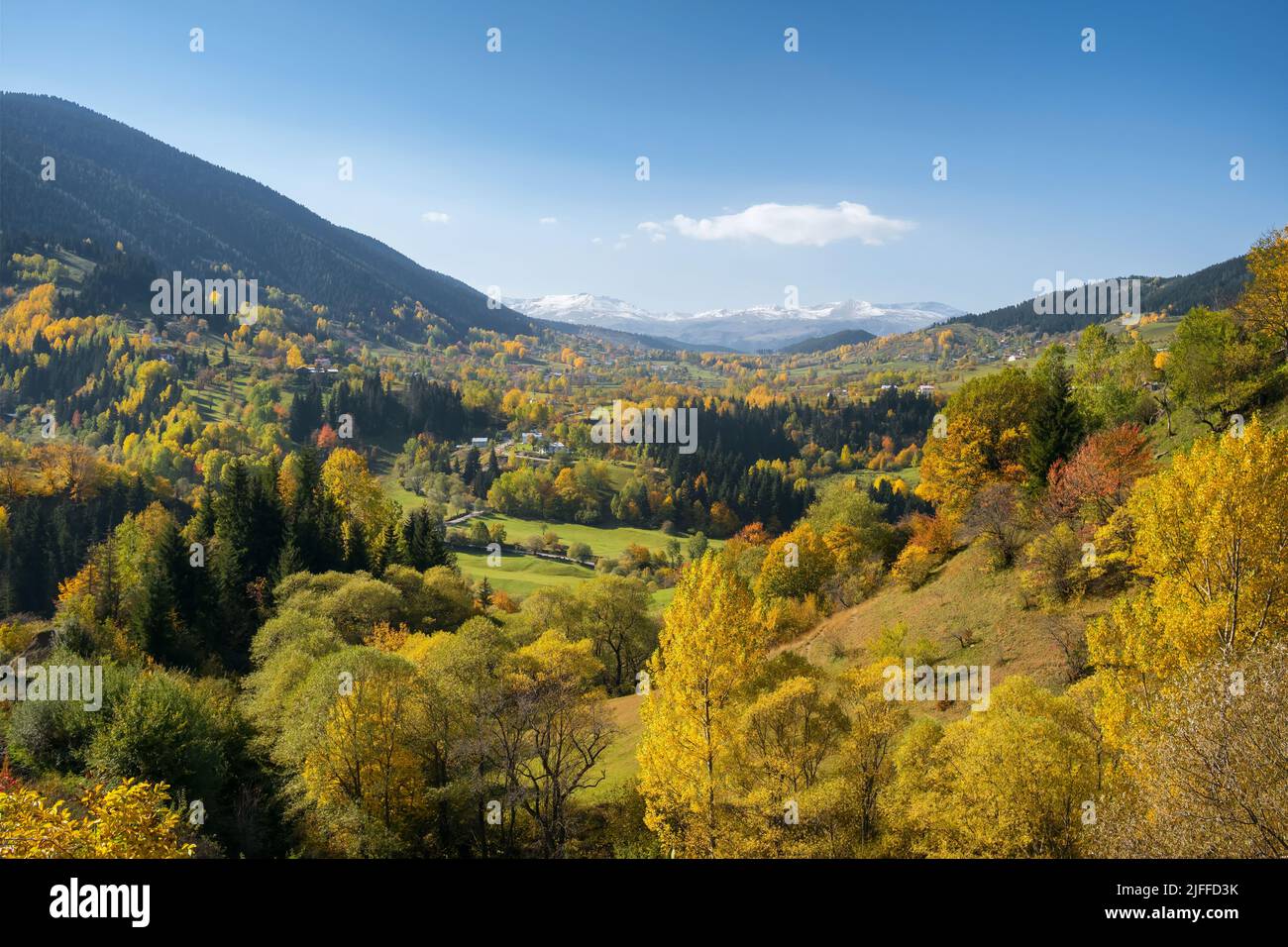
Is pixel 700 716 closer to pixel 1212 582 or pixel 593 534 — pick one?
pixel 1212 582

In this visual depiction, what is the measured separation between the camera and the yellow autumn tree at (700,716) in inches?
939

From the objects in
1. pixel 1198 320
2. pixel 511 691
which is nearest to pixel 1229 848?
pixel 511 691

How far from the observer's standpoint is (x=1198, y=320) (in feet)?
156

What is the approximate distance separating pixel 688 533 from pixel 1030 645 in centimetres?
12419

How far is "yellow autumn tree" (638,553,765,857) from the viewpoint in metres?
23.9

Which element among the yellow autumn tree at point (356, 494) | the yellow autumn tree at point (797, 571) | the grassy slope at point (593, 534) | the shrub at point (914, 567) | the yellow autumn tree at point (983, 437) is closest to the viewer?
the shrub at point (914, 567)

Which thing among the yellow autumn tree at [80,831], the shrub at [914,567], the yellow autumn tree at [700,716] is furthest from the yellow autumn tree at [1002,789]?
the shrub at [914,567]

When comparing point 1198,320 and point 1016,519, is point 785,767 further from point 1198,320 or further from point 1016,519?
point 1198,320

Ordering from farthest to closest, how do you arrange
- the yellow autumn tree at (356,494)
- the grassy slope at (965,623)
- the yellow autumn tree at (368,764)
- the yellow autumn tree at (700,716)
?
1. the yellow autumn tree at (356,494)
2. the grassy slope at (965,623)
3. the yellow autumn tree at (368,764)
4. the yellow autumn tree at (700,716)

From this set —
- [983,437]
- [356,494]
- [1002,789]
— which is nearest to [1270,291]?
[983,437]

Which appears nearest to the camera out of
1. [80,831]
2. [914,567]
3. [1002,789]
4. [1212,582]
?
[80,831]

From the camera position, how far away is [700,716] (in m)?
23.9

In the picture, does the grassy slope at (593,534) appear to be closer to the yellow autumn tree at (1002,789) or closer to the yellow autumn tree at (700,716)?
the yellow autumn tree at (700,716)
